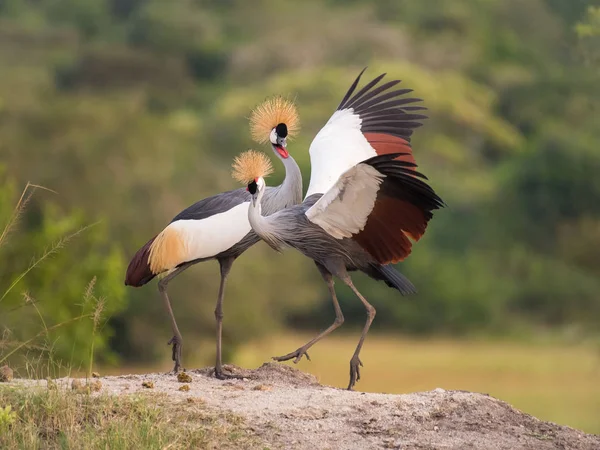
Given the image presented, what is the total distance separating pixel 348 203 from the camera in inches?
315

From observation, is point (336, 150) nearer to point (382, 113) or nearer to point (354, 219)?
point (382, 113)

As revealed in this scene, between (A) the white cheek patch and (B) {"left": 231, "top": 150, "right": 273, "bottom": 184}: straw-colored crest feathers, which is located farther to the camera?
(A) the white cheek patch

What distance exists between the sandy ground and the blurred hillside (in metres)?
1.87

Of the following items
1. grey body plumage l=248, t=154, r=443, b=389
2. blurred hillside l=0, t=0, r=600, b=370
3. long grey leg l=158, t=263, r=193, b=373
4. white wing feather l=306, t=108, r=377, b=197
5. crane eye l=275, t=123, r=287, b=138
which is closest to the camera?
grey body plumage l=248, t=154, r=443, b=389

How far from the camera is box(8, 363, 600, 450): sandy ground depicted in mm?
6934

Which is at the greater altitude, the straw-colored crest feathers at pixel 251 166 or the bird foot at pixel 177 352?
the straw-colored crest feathers at pixel 251 166

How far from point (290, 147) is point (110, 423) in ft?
94.3

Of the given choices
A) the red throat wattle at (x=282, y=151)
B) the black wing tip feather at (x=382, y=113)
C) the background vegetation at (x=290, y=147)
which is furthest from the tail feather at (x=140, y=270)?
the black wing tip feather at (x=382, y=113)

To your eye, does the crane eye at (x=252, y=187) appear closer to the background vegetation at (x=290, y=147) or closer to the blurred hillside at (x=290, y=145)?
the background vegetation at (x=290, y=147)

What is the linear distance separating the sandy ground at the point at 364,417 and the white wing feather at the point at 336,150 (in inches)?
62.0

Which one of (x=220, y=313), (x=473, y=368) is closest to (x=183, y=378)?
(x=220, y=313)

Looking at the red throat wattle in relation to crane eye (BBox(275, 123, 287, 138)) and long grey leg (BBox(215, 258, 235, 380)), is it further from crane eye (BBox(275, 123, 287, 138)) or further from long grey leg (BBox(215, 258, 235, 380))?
long grey leg (BBox(215, 258, 235, 380))

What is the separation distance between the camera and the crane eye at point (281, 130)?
8.71 meters

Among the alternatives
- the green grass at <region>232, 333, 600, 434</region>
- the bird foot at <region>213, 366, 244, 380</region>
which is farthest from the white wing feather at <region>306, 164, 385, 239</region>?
the green grass at <region>232, 333, 600, 434</region>
